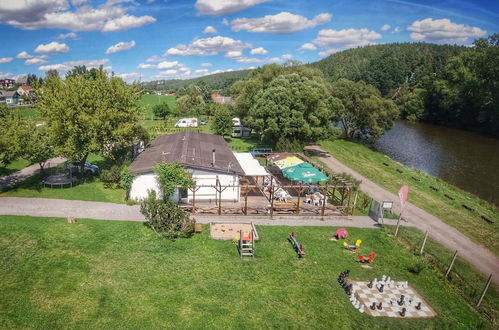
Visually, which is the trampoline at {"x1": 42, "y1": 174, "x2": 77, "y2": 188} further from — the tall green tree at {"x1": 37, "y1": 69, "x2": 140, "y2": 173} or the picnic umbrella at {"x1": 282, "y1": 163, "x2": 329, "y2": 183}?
the picnic umbrella at {"x1": 282, "y1": 163, "x2": 329, "y2": 183}

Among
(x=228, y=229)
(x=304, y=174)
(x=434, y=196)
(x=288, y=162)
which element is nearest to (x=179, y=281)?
(x=228, y=229)

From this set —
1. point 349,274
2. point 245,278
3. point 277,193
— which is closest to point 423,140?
point 277,193

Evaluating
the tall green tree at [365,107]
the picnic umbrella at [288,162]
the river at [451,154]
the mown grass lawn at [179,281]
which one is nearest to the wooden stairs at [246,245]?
the mown grass lawn at [179,281]

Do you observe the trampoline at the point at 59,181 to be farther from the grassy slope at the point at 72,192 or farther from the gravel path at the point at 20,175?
the gravel path at the point at 20,175

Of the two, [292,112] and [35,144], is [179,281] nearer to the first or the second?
[35,144]

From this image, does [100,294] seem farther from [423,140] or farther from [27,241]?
[423,140]

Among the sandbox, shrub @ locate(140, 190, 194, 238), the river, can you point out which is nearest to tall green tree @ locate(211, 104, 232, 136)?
the river
